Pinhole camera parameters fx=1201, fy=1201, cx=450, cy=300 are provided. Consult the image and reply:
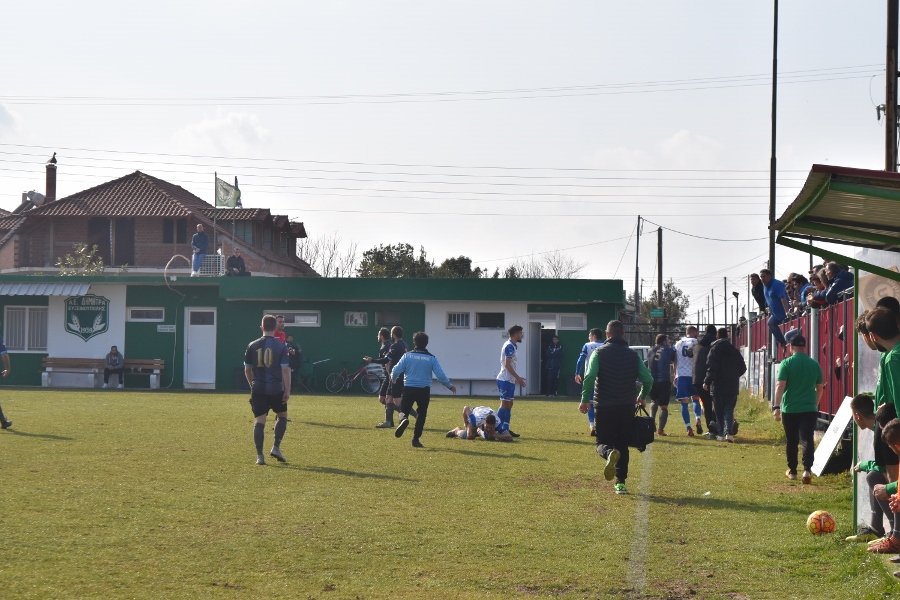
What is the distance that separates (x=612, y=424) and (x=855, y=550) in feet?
13.6

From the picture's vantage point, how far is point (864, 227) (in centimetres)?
832

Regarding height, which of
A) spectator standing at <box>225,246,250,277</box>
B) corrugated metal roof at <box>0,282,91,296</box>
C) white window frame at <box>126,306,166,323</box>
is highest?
spectator standing at <box>225,246,250,277</box>

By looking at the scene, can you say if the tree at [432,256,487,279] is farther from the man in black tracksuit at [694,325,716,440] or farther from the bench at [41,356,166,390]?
the man in black tracksuit at [694,325,716,440]

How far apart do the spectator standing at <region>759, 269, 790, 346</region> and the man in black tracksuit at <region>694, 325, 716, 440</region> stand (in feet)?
4.14

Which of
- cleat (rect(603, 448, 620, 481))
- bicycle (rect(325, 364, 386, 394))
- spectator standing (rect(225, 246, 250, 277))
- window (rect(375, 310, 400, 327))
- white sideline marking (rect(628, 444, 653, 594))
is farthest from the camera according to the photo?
spectator standing (rect(225, 246, 250, 277))

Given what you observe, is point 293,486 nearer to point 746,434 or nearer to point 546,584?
point 546,584

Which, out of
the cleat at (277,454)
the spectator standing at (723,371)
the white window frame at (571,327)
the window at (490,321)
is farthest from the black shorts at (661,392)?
the window at (490,321)

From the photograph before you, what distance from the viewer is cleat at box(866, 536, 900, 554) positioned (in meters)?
7.79

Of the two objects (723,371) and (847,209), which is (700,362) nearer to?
(723,371)

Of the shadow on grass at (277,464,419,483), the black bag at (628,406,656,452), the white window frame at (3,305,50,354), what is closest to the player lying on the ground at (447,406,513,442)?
the shadow on grass at (277,464,419,483)

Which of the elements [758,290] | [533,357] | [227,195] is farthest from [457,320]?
[227,195]

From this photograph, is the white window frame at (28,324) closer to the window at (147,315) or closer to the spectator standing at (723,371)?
the window at (147,315)

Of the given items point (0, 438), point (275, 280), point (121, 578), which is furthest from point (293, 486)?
point (275, 280)

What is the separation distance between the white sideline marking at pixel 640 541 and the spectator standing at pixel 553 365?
23.4m
